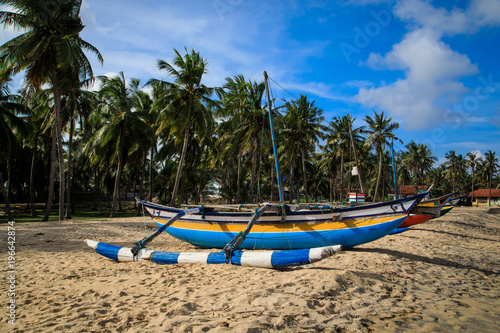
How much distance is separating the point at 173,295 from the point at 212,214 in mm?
4861

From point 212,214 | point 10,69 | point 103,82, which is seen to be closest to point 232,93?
point 103,82

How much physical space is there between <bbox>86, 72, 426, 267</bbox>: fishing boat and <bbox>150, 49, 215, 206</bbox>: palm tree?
8827mm

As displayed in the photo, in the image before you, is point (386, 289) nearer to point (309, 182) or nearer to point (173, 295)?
point (173, 295)

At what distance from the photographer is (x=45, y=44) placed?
1429 centimetres

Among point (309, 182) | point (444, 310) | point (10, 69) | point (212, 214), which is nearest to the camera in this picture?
point (444, 310)

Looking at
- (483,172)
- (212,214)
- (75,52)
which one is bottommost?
(212,214)

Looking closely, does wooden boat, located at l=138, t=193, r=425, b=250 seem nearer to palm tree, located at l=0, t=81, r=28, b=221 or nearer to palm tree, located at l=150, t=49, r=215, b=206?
palm tree, located at l=150, t=49, r=215, b=206

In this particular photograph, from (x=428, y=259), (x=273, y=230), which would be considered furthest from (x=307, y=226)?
(x=428, y=259)

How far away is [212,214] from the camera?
9820 mm

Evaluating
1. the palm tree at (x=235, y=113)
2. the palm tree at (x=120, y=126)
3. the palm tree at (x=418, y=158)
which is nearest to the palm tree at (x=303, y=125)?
the palm tree at (x=235, y=113)

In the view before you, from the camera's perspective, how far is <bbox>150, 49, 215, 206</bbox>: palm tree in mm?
17984

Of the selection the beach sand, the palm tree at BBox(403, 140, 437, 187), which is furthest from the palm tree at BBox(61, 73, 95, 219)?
the palm tree at BBox(403, 140, 437, 187)

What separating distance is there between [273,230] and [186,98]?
12449 mm

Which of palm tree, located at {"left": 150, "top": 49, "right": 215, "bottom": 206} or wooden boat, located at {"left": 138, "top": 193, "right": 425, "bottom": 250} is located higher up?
palm tree, located at {"left": 150, "top": 49, "right": 215, "bottom": 206}
